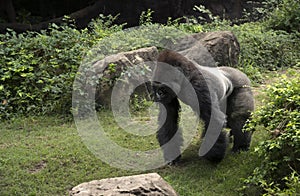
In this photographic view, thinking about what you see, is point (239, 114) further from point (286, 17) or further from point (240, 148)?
point (286, 17)

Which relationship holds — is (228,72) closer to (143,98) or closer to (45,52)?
(143,98)

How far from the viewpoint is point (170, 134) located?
5410 mm

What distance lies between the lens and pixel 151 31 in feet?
28.2

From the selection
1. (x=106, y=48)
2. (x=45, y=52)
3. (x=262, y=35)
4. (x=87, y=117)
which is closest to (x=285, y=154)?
(x=87, y=117)

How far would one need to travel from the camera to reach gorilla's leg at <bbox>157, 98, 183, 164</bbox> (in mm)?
5336

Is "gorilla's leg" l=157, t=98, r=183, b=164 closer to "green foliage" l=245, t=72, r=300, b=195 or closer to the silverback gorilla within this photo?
the silverback gorilla

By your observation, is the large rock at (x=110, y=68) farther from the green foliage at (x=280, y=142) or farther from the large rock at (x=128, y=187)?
the large rock at (x=128, y=187)

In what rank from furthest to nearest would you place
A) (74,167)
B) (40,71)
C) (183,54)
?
(183,54) → (40,71) → (74,167)

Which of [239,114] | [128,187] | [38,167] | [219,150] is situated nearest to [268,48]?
[239,114]

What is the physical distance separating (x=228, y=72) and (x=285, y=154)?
1425 mm

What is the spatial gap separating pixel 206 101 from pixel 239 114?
2.35 feet

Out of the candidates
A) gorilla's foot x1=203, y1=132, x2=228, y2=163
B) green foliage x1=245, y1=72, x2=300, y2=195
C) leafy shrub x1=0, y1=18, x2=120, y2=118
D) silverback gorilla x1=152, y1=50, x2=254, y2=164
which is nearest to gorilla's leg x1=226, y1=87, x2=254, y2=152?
silverback gorilla x1=152, y1=50, x2=254, y2=164

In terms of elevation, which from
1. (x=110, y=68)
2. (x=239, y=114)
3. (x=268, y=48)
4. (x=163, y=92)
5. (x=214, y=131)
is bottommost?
(x=268, y=48)

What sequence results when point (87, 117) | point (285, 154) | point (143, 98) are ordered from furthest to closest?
point (143, 98), point (87, 117), point (285, 154)
